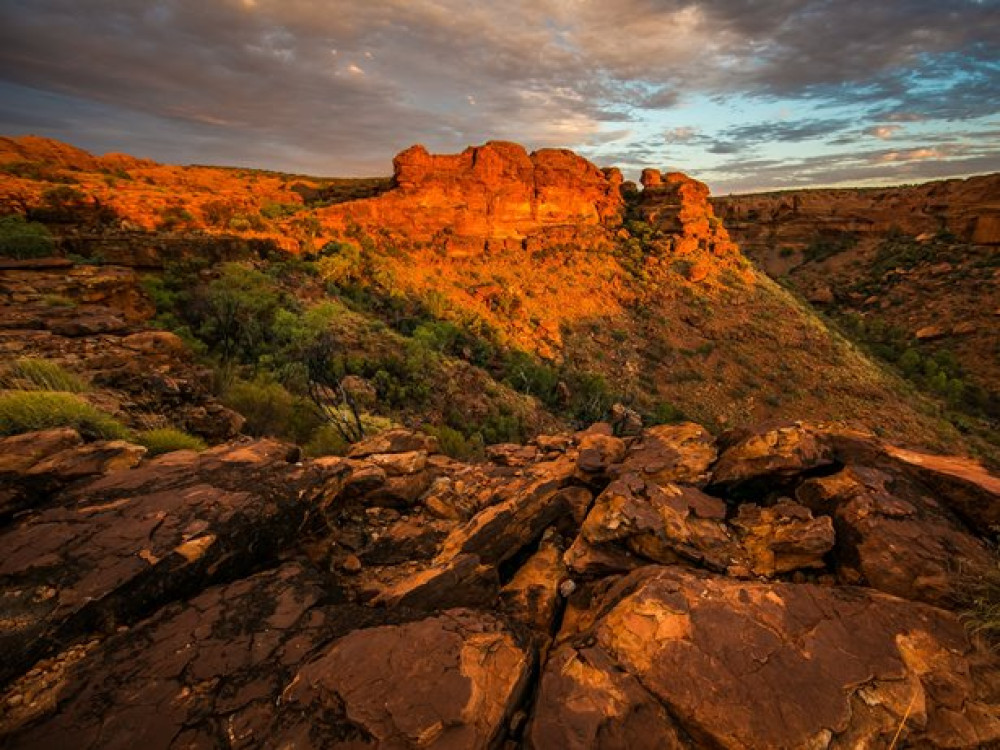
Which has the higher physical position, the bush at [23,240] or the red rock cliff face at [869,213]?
the red rock cliff face at [869,213]

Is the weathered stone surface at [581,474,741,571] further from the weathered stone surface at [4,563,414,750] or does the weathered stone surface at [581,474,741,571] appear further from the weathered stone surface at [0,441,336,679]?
the weathered stone surface at [0,441,336,679]

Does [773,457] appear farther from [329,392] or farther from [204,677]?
[329,392]

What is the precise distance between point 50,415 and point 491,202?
29.4m

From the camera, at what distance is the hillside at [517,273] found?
17.8 metres

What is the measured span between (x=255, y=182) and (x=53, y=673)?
41486 mm

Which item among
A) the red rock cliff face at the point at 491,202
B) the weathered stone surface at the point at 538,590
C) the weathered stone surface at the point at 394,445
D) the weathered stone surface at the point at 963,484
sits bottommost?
the weathered stone surface at the point at 394,445

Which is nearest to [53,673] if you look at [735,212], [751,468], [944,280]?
[751,468]

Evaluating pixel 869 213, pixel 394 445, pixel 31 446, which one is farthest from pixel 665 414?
pixel 869 213

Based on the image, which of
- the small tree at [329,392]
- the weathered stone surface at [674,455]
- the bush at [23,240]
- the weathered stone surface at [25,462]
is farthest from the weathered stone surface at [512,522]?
the bush at [23,240]

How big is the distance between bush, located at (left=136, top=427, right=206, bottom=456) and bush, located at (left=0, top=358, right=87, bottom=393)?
1.67 metres

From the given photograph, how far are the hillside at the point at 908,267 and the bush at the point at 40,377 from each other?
107 feet

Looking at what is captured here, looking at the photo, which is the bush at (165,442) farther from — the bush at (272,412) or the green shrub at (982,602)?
the green shrub at (982,602)

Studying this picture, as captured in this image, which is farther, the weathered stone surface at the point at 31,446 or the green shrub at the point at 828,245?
the green shrub at the point at 828,245

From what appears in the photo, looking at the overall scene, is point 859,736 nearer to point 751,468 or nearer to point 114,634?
point 751,468
